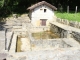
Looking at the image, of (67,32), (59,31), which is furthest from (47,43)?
(59,31)

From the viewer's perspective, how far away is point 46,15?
2511cm

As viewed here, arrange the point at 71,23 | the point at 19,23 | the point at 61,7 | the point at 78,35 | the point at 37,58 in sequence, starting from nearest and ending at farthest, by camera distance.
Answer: the point at 37,58
the point at 78,35
the point at 71,23
the point at 19,23
the point at 61,7

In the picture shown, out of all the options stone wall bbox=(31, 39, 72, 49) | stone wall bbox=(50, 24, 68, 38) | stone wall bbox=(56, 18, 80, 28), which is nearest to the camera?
stone wall bbox=(31, 39, 72, 49)

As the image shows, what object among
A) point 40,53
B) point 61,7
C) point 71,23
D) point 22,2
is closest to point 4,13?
point 22,2

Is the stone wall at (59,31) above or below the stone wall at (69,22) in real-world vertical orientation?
below

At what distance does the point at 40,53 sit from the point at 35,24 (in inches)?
603

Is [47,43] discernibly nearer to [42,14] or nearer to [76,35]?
[76,35]

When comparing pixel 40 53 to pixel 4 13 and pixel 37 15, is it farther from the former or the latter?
pixel 4 13

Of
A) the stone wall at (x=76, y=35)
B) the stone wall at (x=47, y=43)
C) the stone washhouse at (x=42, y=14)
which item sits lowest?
the stone wall at (x=47, y=43)

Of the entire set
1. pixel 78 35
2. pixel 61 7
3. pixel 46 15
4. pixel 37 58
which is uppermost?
pixel 61 7

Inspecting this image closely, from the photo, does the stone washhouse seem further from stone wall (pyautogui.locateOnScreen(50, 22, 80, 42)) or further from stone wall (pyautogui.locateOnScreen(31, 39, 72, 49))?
stone wall (pyautogui.locateOnScreen(31, 39, 72, 49))

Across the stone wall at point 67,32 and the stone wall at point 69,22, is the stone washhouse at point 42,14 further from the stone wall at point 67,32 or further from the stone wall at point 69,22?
the stone wall at point 67,32

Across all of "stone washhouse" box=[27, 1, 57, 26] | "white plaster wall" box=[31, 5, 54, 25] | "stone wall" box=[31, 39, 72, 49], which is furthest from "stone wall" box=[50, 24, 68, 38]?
"white plaster wall" box=[31, 5, 54, 25]

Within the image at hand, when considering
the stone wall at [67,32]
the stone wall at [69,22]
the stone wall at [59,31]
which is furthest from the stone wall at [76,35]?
the stone wall at [69,22]
